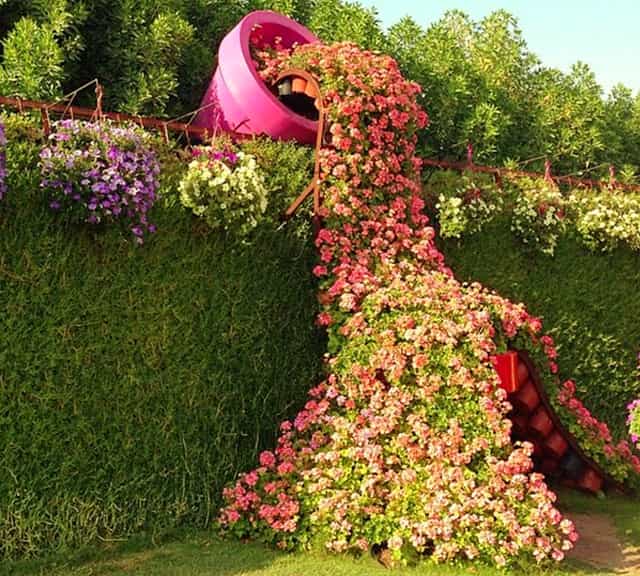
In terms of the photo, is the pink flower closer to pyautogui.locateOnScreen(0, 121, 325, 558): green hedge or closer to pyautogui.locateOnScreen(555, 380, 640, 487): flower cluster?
pyautogui.locateOnScreen(0, 121, 325, 558): green hedge

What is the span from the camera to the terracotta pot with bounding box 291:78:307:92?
7852 mm

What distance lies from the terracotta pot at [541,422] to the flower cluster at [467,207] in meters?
1.85

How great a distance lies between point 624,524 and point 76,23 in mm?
7510

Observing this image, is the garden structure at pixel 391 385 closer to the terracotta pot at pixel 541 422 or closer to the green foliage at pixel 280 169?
the terracotta pot at pixel 541 422

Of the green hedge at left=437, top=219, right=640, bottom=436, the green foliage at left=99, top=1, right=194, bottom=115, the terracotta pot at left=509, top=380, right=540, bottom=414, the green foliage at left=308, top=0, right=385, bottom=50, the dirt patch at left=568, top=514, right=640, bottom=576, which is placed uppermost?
the green foliage at left=308, top=0, right=385, bottom=50

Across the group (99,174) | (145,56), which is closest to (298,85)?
(99,174)

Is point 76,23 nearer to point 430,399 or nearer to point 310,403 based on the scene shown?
point 310,403

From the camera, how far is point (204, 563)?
230 inches

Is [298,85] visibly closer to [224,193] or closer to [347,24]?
[224,193]

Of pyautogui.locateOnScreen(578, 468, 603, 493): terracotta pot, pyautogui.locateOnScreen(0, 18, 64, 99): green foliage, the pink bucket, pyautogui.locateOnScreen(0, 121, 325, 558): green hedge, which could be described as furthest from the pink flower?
pyautogui.locateOnScreen(0, 18, 64, 99): green foliage

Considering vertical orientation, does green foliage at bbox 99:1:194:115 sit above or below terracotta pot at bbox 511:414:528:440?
above

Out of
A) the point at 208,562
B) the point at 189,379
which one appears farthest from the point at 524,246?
the point at 208,562

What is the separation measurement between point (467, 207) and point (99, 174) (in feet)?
13.5

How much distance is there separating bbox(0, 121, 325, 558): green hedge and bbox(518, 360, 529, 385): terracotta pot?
65.0 inches
